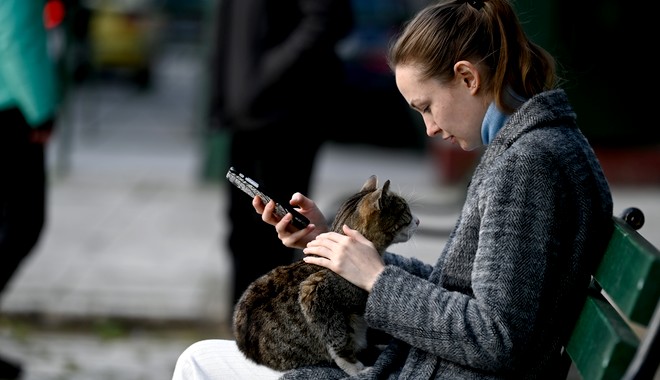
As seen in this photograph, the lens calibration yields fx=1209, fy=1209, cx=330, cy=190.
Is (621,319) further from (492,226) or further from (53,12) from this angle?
(53,12)

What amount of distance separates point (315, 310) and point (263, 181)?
2.60m

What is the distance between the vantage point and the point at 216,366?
2865mm

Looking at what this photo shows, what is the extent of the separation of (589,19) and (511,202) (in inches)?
249

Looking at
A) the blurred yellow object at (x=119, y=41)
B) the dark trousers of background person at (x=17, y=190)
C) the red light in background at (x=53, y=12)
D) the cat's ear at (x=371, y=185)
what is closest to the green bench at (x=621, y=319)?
the cat's ear at (x=371, y=185)

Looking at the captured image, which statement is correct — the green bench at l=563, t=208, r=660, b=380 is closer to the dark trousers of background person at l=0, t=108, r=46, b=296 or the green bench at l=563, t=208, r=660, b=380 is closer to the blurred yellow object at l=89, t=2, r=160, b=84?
the dark trousers of background person at l=0, t=108, r=46, b=296

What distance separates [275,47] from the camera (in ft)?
17.6

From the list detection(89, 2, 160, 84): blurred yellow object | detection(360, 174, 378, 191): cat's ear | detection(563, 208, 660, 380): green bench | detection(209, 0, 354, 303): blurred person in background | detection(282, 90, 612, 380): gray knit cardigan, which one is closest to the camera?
detection(563, 208, 660, 380): green bench

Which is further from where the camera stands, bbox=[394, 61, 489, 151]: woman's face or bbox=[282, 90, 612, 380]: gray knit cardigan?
bbox=[394, 61, 489, 151]: woman's face

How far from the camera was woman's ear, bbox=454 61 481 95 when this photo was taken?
2586mm

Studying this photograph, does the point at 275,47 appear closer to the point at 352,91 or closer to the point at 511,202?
the point at 511,202

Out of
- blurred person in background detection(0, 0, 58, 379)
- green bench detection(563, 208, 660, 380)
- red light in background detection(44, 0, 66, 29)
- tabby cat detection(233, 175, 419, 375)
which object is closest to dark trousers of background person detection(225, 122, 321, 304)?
blurred person in background detection(0, 0, 58, 379)

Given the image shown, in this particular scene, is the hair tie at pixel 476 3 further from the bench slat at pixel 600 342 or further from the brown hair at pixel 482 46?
the bench slat at pixel 600 342

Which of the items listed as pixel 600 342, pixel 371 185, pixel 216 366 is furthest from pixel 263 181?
pixel 600 342

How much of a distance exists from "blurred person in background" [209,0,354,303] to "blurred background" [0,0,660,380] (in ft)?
1.97
